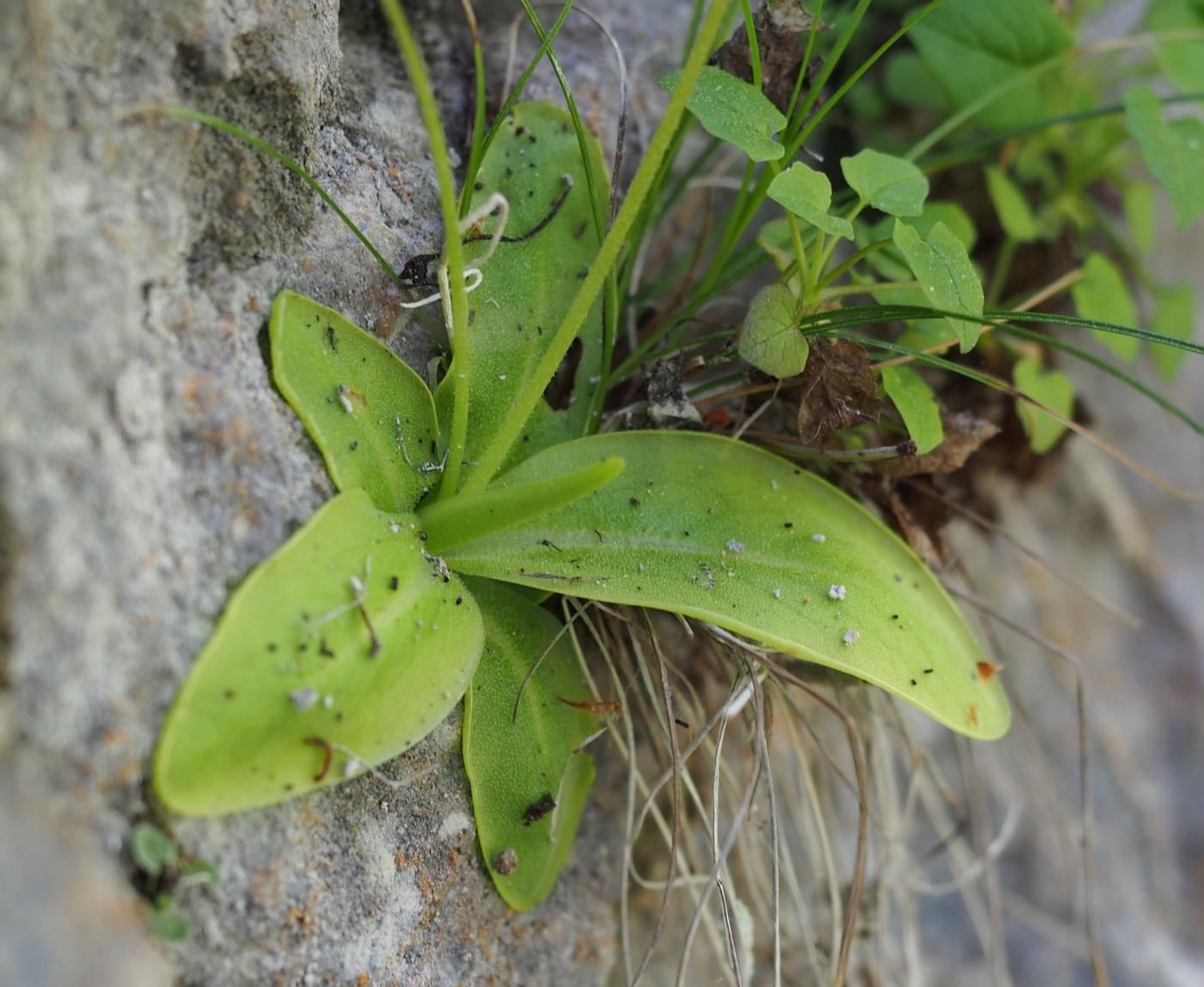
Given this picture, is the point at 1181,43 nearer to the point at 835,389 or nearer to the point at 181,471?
the point at 835,389

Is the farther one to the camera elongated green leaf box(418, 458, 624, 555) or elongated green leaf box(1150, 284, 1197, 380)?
elongated green leaf box(1150, 284, 1197, 380)

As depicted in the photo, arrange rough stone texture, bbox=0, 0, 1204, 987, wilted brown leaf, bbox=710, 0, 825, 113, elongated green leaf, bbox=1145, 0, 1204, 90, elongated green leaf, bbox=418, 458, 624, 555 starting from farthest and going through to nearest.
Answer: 1. elongated green leaf, bbox=1145, 0, 1204, 90
2. wilted brown leaf, bbox=710, 0, 825, 113
3. elongated green leaf, bbox=418, 458, 624, 555
4. rough stone texture, bbox=0, 0, 1204, 987

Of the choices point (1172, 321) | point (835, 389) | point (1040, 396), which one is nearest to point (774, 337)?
point (835, 389)

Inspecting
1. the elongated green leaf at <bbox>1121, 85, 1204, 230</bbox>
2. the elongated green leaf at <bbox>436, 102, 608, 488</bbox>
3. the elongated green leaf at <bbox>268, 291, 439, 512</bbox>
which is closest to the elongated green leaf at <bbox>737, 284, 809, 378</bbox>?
the elongated green leaf at <bbox>436, 102, 608, 488</bbox>

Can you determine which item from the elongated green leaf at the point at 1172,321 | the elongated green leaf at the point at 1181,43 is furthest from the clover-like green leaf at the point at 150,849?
the elongated green leaf at the point at 1181,43

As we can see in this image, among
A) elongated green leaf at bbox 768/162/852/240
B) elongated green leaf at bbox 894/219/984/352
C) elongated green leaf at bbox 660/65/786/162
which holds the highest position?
elongated green leaf at bbox 660/65/786/162

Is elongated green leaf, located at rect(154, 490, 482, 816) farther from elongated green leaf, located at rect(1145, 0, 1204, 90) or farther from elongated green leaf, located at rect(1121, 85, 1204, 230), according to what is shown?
elongated green leaf, located at rect(1145, 0, 1204, 90)

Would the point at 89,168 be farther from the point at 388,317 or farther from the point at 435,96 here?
the point at 435,96
